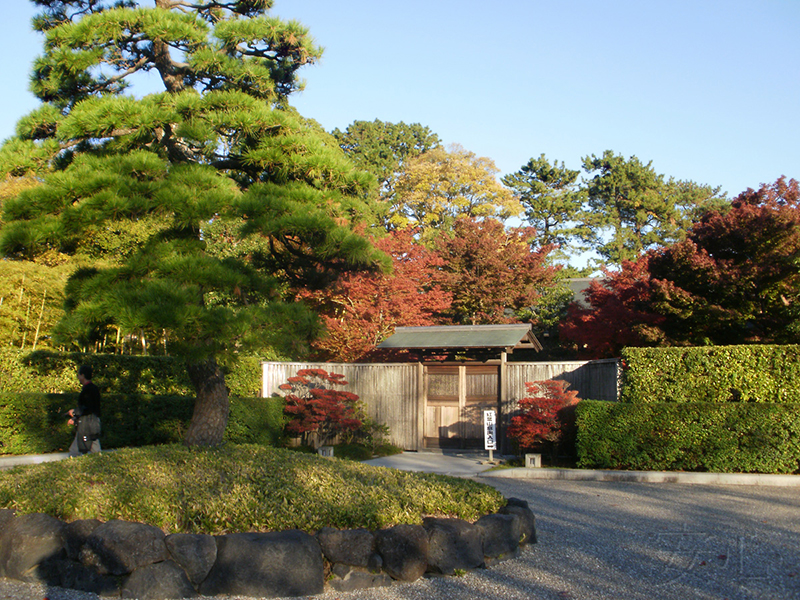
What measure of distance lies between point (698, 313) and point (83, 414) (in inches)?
455

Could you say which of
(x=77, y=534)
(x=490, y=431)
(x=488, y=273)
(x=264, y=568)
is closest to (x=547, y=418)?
(x=490, y=431)

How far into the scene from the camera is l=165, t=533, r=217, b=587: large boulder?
176 inches

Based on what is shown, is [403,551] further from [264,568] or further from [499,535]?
[264,568]

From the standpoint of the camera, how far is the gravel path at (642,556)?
4.51 meters

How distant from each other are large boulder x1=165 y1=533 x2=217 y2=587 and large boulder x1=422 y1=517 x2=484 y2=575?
1615mm

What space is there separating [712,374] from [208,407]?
26.8 feet

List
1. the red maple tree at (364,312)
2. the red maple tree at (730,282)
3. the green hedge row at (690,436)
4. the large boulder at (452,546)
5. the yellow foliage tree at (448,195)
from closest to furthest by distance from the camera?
1. the large boulder at (452,546)
2. the green hedge row at (690,436)
3. the red maple tree at (730,282)
4. the red maple tree at (364,312)
5. the yellow foliage tree at (448,195)

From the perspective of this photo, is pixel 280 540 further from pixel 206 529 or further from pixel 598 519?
pixel 598 519

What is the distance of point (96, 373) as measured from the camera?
1222 cm

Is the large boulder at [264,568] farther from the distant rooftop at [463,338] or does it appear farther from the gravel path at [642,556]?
the distant rooftop at [463,338]

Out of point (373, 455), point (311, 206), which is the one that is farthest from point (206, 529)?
point (373, 455)

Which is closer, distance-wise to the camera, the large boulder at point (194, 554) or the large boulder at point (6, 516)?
the large boulder at point (194, 554)

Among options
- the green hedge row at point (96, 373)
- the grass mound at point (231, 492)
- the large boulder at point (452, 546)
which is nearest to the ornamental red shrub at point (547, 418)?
the grass mound at point (231, 492)

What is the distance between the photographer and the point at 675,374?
11109 millimetres
